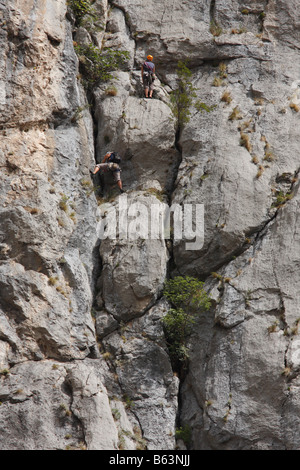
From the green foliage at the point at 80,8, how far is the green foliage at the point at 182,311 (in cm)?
1014

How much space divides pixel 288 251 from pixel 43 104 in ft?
28.4

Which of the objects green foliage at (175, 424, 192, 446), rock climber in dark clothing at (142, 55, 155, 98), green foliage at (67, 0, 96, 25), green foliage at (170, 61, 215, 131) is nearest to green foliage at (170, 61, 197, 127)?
green foliage at (170, 61, 215, 131)

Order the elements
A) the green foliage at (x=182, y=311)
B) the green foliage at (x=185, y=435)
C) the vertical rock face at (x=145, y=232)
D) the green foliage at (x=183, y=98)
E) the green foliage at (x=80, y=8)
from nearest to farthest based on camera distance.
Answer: the vertical rock face at (x=145, y=232) → the green foliage at (x=185, y=435) → the green foliage at (x=182, y=311) → the green foliage at (x=183, y=98) → the green foliage at (x=80, y=8)

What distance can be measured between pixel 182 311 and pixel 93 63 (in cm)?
934

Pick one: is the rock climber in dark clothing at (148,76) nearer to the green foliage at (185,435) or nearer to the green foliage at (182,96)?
the green foliage at (182,96)

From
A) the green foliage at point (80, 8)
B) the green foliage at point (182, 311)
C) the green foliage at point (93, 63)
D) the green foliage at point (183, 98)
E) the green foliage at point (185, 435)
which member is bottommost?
the green foliage at point (185, 435)

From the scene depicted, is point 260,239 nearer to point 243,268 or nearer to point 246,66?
point 243,268

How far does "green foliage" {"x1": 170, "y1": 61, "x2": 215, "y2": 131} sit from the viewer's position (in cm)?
1953

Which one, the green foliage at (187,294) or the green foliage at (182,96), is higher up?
the green foliage at (182,96)

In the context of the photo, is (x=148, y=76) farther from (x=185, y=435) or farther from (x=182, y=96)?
(x=185, y=435)

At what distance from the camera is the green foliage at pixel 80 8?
19.8m

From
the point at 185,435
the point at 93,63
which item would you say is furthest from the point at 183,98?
the point at 185,435

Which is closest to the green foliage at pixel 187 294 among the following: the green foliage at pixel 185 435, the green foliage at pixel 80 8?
the green foliage at pixel 185 435

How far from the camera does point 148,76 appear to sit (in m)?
19.6
